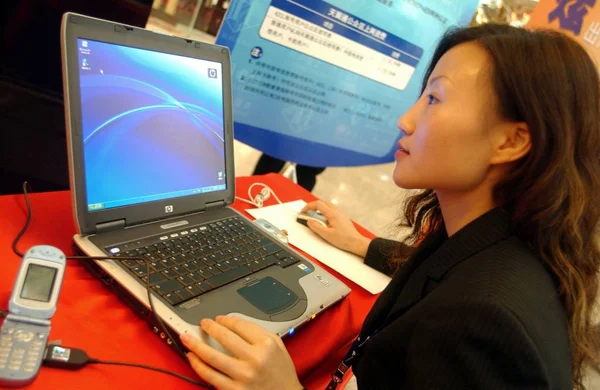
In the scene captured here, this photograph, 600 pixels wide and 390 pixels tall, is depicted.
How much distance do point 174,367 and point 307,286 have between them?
28cm

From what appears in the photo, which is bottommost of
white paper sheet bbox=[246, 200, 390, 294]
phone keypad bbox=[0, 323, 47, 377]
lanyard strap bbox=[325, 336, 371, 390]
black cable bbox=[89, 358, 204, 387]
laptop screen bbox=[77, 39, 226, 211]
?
lanyard strap bbox=[325, 336, 371, 390]

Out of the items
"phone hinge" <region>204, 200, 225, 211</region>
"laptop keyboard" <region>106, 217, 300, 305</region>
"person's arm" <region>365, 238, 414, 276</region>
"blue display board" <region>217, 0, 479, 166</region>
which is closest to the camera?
"laptop keyboard" <region>106, 217, 300, 305</region>

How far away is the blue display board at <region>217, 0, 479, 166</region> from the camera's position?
1416 mm

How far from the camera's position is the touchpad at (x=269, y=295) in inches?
26.5

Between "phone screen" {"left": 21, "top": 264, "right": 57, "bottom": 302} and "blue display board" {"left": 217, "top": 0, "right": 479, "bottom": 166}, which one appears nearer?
"phone screen" {"left": 21, "top": 264, "right": 57, "bottom": 302}

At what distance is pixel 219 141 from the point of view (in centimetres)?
92

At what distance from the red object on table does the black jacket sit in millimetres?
73

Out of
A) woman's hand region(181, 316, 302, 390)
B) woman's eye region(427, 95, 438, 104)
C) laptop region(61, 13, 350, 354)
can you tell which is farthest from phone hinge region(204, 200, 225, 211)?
woman's eye region(427, 95, 438, 104)

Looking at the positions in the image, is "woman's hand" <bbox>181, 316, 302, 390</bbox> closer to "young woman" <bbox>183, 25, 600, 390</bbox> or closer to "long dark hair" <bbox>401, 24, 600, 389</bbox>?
"young woman" <bbox>183, 25, 600, 390</bbox>

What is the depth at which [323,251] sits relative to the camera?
1.03 meters

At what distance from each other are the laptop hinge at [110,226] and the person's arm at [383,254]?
576 millimetres

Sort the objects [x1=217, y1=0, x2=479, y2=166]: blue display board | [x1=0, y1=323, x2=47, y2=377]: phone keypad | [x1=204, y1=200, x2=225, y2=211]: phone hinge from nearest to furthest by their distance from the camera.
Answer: [x1=0, y1=323, x2=47, y2=377]: phone keypad < [x1=204, y1=200, x2=225, y2=211]: phone hinge < [x1=217, y1=0, x2=479, y2=166]: blue display board

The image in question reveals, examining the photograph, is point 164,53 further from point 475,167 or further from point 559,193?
point 559,193

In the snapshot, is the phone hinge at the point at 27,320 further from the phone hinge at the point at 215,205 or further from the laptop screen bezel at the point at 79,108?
the phone hinge at the point at 215,205
